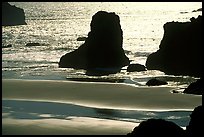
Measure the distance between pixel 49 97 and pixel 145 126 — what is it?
26.2 metres

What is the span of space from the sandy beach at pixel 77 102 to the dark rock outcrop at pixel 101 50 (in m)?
22.1

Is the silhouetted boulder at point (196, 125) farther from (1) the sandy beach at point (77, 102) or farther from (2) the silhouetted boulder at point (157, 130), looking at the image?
(1) the sandy beach at point (77, 102)

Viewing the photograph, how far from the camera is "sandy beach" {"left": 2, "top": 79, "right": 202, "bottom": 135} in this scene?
31.8 metres

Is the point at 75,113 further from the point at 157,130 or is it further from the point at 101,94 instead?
the point at 157,130

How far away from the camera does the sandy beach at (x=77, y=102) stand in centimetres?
3175

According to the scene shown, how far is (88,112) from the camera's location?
38406 millimetres

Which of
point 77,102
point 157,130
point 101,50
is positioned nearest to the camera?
point 157,130

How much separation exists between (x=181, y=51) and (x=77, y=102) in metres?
39.4

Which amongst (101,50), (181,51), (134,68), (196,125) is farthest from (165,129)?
(101,50)

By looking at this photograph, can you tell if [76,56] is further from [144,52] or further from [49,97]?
[49,97]

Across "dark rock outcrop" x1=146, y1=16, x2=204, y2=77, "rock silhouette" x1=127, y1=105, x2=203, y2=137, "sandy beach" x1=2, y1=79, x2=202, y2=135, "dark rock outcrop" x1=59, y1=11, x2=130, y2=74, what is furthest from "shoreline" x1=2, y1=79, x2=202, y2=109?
"dark rock outcrop" x1=59, y1=11, x2=130, y2=74

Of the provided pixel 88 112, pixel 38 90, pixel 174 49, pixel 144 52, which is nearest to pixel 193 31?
pixel 174 49

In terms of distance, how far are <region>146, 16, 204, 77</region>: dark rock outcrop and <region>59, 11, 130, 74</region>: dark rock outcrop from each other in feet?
22.4

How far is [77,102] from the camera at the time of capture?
43.8m
